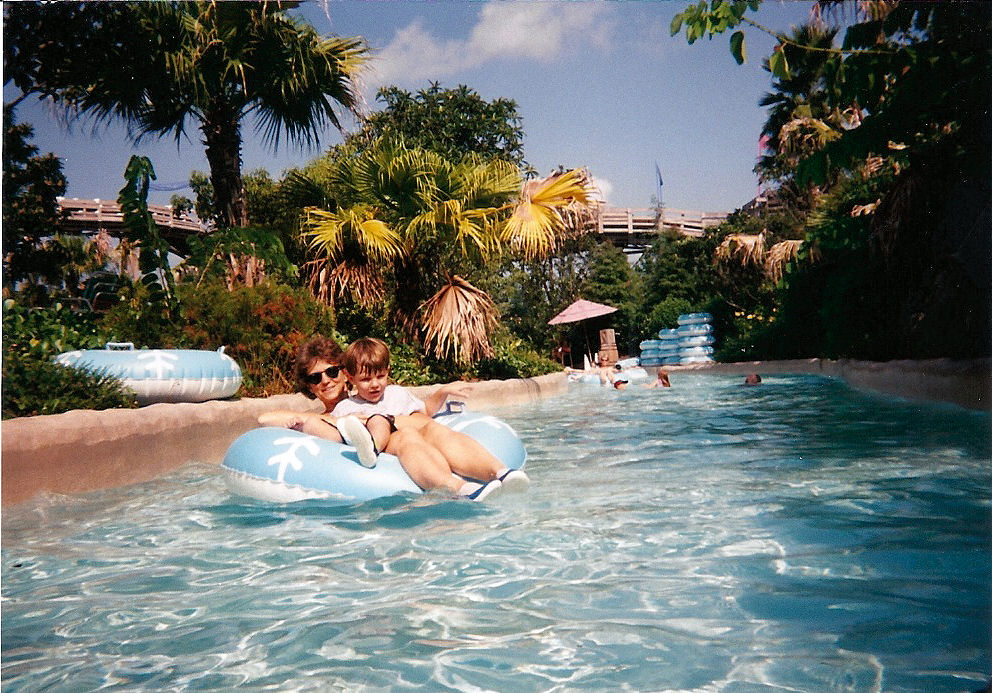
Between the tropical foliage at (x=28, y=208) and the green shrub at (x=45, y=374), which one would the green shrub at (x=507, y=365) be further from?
the green shrub at (x=45, y=374)

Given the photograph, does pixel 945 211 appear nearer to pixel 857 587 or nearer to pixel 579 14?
pixel 579 14

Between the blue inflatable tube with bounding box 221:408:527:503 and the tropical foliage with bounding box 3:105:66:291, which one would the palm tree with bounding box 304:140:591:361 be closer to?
the tropical foliage with bounding box 3:105:66:291

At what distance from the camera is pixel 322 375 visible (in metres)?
4.87

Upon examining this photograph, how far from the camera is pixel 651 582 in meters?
2.58

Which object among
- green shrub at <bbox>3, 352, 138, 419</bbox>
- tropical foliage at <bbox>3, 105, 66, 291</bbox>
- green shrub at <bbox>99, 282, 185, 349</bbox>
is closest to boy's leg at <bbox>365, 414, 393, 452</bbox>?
green shrub at <bbox>3, 352, 138, 419</bbox>

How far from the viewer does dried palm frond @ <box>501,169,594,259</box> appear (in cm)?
1103

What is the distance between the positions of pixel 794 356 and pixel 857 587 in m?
15.5

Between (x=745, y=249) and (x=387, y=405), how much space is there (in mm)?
15639

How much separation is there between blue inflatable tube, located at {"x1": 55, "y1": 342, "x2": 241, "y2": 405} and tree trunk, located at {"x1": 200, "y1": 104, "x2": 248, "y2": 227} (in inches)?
170

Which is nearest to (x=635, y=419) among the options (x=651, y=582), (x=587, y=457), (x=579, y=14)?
(x=587, y=457)

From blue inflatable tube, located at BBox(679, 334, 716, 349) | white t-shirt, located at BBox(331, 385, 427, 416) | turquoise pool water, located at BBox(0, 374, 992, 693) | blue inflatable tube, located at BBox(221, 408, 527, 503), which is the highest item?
blue inflatable tube, located at BBox(679, 334, 716, 349)

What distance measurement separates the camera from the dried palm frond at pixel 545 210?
11.0 metres

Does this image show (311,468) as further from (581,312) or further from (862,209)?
(581,312)

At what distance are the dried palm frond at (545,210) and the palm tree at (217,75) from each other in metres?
2.84
